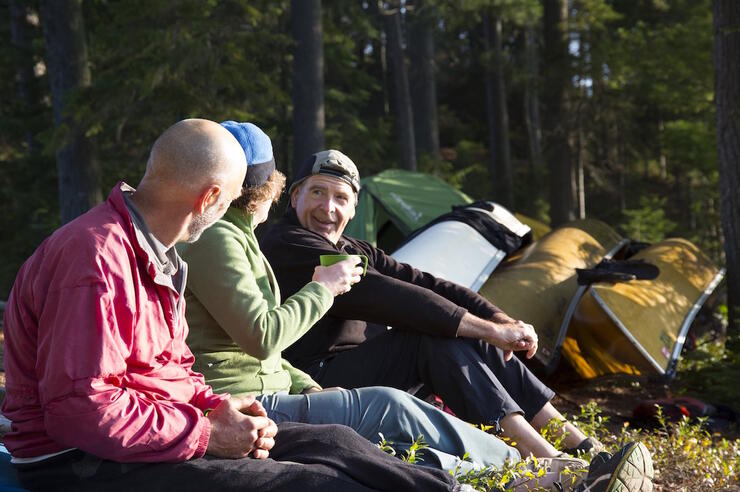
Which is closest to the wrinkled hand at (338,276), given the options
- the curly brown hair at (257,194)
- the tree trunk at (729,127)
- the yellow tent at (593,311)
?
the curly brown hair at (257,194)

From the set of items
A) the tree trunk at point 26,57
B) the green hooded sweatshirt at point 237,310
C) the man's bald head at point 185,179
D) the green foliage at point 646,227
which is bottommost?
the green foliage at point 646,227

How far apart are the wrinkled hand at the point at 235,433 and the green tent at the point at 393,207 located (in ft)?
23.9

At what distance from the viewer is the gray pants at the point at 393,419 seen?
319 centimetres

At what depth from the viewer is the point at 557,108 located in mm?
15500

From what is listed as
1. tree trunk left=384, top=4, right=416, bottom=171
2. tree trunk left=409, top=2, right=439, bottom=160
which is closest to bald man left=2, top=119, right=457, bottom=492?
tree trunk left=384, top=4, right=416, bottom=171

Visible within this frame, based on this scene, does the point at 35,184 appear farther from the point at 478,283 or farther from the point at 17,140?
the point at 478,283

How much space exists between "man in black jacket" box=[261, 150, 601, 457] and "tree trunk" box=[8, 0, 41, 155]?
12426 mm

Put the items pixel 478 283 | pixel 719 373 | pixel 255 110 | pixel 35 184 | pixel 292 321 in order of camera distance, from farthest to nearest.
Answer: pixel 35 184 → pixel 255 110 → pixel 478 283 → pixel 719 373 → pixel 292 321

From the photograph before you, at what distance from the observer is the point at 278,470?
2498mm

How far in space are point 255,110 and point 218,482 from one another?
1066 cm

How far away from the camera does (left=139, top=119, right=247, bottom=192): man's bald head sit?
2.45m

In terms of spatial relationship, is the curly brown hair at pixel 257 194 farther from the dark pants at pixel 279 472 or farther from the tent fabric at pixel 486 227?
the tent fabric at pixel 486 227

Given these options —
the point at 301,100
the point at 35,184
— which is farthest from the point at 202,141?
the point at 35,184

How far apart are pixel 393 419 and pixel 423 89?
15712 millimetres
